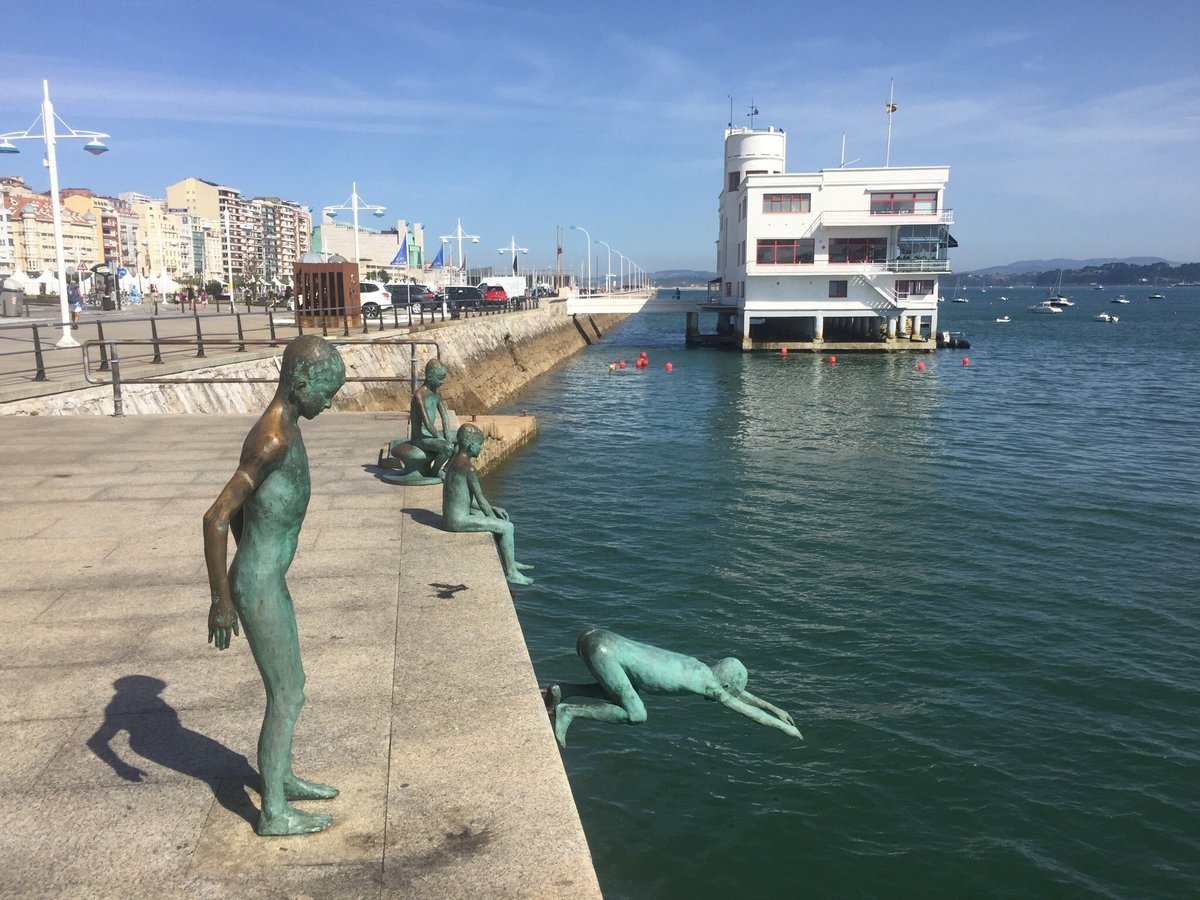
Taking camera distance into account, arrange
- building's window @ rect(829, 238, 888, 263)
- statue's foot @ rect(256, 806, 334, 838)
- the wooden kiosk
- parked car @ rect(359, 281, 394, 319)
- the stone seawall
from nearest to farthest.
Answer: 1. statue's foot @ rect(256, 806, 334, 838)
2. the stone seawall
3. the wooden kiosk
4. parked car @ rect(359, 281, 394, 319)
5. building's window @ rect(829, 238, 888, 263)

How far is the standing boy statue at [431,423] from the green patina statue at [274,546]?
7.00 m

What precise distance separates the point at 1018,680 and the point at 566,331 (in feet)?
186

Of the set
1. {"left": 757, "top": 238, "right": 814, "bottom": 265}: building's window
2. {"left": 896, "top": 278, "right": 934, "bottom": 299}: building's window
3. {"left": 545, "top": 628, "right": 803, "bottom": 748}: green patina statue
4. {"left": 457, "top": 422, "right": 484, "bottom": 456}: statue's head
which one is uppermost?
{"left": 757, "top": 238, "right": 814, "bottom": 265}: building's window

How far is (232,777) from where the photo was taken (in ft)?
15.1

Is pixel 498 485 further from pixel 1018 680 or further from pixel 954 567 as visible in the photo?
pixel 1018 680

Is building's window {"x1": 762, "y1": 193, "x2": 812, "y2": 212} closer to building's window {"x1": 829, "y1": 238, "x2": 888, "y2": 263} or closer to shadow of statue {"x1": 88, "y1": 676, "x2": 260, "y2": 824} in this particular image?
building's window {"x1": 829, "y1": 238, "x2": 888, "y2": 263}

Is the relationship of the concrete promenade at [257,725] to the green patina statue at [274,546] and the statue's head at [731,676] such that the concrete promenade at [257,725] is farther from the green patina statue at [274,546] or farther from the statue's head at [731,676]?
the statue's head at [731,676]

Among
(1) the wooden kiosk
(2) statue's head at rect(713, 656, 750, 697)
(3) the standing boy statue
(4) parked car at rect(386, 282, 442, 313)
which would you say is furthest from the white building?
(2) statue's head at rect(713, 656, 750, 697)

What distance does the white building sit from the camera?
53.4 metres

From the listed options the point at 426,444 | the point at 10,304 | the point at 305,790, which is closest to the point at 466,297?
the point at 10,304

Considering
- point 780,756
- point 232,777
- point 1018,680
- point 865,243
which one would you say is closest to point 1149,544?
point 1018,680

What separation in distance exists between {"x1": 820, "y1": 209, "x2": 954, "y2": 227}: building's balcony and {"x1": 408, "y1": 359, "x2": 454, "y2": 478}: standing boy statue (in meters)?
47.3

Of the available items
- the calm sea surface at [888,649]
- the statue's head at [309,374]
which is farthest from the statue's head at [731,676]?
the statue's head at [309,374]

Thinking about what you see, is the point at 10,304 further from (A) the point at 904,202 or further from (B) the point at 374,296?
(A) the point at 904,202
